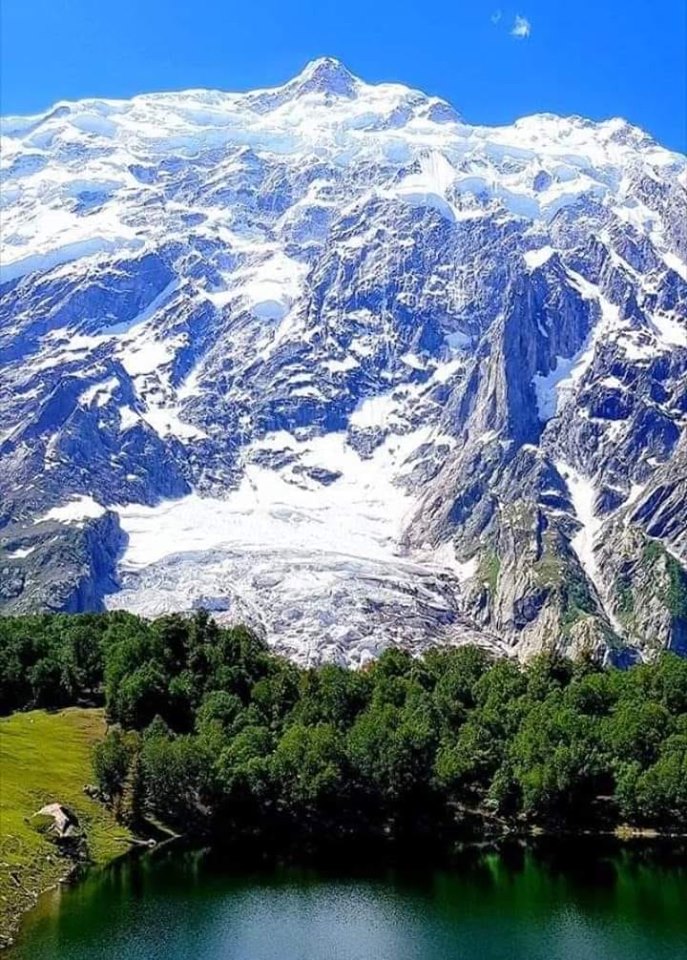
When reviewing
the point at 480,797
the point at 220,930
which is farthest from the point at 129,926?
the point at 480,797

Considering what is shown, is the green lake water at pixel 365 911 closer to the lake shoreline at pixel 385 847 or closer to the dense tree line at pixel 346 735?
the lake shoreline at pixel 385 847

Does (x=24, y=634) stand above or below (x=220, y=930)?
above

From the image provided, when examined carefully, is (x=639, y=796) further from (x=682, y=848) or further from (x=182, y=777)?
(x=182, y=777)

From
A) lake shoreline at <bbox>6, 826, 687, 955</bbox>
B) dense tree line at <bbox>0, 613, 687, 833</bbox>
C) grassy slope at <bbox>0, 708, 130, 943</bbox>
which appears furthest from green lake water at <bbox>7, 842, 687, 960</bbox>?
dense tree line at <bbox>0, 613, 687, 833</bbox>

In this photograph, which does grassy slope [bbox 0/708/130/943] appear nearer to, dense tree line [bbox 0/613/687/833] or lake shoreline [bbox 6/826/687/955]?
lake shoreline [bbox 6/826/687/955]

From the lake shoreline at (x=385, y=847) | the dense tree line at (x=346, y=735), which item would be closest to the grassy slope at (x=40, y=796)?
the lake shoreline at (x=385, y=847)

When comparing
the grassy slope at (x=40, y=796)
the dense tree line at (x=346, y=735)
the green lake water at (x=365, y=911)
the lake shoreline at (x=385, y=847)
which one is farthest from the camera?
the dense tree line at (x=346, y=735)
